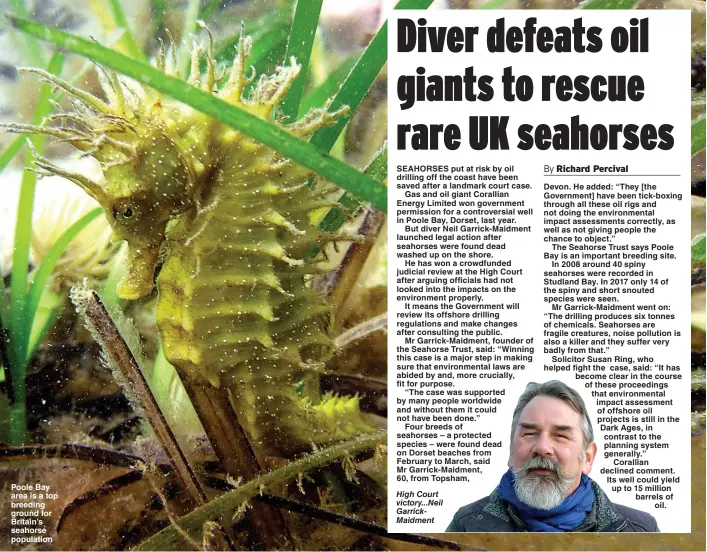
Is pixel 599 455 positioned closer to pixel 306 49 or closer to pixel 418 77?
pixel 418 77

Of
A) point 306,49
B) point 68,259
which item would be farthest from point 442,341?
point 68,259

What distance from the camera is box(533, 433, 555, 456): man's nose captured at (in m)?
1.04

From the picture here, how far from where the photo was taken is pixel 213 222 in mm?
942

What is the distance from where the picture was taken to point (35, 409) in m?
1.10

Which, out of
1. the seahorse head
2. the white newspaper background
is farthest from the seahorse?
the white newspaper background

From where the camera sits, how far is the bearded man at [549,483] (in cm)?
104

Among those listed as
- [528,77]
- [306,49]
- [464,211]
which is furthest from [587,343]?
[306,49]

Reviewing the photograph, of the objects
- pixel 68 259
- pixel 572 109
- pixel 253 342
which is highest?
pixel 572 109

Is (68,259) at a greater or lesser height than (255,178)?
lesser

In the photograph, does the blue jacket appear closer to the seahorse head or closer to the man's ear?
the man's ear

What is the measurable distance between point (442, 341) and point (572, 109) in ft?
1.59

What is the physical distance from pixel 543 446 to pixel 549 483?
64 millimetres

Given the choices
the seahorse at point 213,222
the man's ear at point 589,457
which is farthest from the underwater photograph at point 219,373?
the man's ear at point 589,457

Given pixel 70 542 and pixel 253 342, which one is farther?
pixel 70 542
